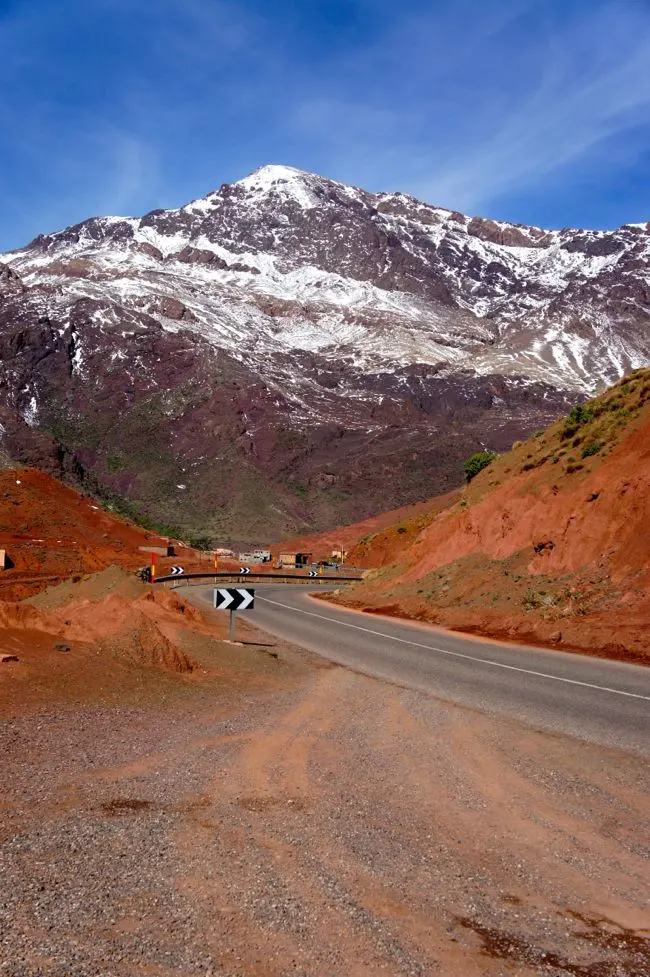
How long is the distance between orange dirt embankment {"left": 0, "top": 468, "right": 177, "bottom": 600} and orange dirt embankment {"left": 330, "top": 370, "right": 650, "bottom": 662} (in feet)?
68.0

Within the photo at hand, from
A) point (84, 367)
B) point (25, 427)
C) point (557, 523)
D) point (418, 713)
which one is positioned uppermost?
point (84, 367)

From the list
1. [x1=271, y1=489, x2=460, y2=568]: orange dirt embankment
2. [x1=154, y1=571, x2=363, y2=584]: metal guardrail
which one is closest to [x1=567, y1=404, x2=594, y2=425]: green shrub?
[x1=154, y1=571, x2=363, y2=584]: metal guardrail

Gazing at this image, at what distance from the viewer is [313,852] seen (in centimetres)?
537

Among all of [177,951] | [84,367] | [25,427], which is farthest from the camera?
[84,367]

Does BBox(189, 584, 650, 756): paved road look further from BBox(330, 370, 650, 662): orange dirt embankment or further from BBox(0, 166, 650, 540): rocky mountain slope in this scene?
BBox(0, 166, 650, 540): rocky mountain slope

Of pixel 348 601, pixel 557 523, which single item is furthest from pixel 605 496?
pixel 348 601

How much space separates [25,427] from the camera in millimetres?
113250

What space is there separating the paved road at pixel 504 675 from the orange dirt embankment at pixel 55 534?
23.7 m

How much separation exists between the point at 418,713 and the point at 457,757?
95.6 inches

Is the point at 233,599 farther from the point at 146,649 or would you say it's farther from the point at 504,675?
the point at 504,675

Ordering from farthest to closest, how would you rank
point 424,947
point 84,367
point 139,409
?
point 84,367 → point 139,409 → point 424,947

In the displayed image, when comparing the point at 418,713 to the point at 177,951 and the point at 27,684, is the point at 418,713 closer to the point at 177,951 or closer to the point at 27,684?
the point at 27,684

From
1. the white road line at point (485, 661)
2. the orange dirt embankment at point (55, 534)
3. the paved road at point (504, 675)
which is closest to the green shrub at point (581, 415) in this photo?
the paved road at point (504, 675)

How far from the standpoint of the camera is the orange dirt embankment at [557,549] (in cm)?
2042
